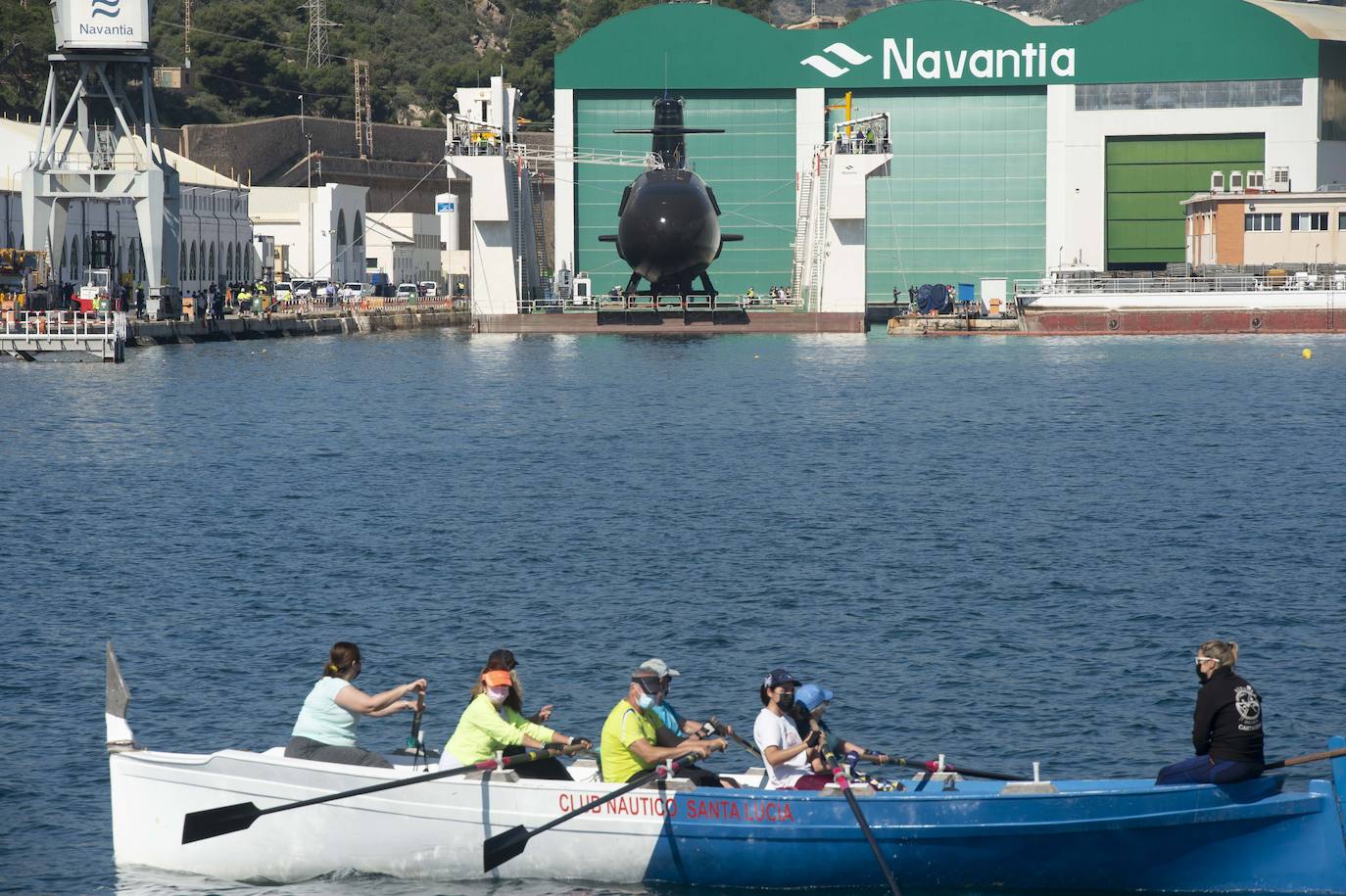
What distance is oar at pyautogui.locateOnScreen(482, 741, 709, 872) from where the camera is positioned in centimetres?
1720

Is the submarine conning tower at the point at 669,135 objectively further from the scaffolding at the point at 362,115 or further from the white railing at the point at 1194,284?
the scaffolding at the point at 362,115

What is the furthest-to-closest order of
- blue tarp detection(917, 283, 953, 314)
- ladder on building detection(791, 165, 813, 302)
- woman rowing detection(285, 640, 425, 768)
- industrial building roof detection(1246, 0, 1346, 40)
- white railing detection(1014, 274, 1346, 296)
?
1. blue tarp detection(917, 283, 953, 314)
2. industrial building roof detection(1246, 0, 1346, 40)
3. white railing detection(1014, 274, 1346, 296)
4. ladder on building detection(791, 165, 813, 302)
5. woman rowing detection(285, 640, 425, 768)

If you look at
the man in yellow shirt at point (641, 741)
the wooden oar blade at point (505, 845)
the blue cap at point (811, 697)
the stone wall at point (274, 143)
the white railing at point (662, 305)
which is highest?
the stone wall at point (274, 143)

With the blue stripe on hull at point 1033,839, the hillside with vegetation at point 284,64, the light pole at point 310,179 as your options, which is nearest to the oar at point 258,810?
the blue stripe on hull at point 1033,839

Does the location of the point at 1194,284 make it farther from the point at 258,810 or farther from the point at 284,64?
the point at 258,810

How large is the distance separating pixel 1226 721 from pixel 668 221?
79276mm

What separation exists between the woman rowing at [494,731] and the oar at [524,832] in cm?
59

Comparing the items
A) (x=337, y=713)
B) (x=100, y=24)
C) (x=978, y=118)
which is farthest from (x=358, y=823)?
(x=978, y=118)

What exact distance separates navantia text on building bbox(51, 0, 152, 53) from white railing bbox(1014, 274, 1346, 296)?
51968mm

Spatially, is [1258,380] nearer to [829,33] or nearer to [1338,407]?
[1338,407]

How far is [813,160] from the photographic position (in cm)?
10600

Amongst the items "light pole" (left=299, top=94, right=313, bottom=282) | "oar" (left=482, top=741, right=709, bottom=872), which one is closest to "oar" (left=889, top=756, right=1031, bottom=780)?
"oar" (left=482, top=741, right=709, bottom=872)

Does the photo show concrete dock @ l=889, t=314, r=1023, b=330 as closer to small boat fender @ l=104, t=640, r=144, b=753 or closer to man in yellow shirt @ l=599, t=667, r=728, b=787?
man in yellow shirt @ l=599, t=667, r=728, b=787

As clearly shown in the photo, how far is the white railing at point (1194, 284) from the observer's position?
10706 centimetres
